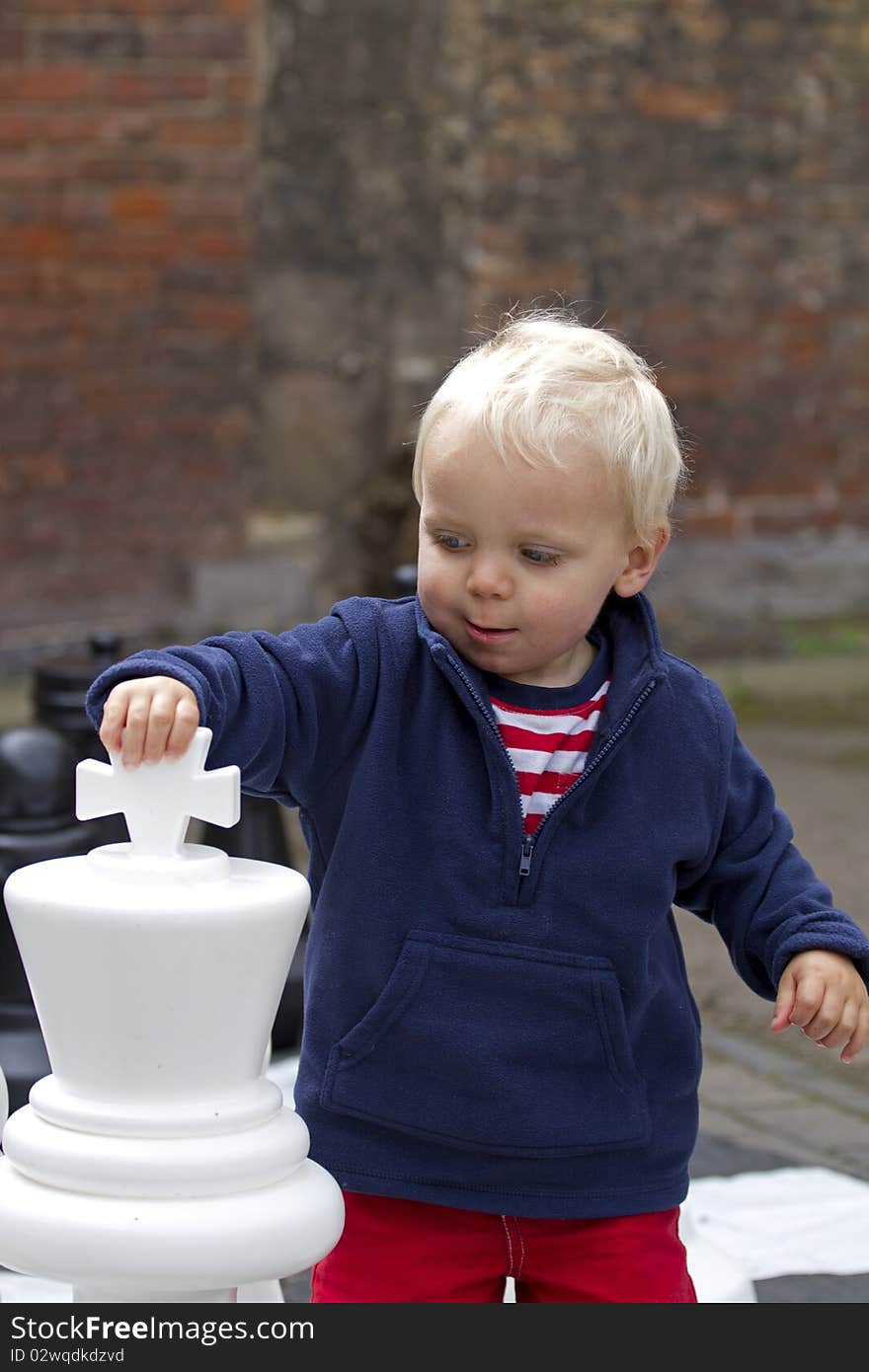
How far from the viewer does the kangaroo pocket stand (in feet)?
5.87

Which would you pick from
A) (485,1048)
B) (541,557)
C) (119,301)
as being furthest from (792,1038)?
(119,301)

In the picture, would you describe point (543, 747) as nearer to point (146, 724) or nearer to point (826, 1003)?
point (826, 1003)

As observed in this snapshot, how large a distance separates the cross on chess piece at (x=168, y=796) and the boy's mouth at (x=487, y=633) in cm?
43

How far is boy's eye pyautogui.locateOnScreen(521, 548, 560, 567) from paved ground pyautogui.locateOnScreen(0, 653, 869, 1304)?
108 cm

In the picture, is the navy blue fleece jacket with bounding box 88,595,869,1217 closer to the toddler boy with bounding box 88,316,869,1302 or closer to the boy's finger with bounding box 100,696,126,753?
the toddler boy with bounding box 88,316,869,1302

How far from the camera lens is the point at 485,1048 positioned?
1.78 m

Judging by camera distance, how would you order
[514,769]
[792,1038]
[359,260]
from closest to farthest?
[514,769]
[792,1038]
[359,260]

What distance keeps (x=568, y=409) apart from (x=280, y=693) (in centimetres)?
38

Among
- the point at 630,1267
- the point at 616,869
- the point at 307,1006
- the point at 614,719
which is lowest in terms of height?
the point at 630,1267

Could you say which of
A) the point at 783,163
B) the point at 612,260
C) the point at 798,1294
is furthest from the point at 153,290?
the point at 798,1294

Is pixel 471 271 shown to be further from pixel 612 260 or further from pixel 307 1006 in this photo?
pixel 307 1006

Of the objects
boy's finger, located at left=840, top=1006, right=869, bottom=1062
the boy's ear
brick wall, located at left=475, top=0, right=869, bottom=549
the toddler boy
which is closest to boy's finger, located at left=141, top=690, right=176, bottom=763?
the toddler boy

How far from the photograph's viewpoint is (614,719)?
1869 mm

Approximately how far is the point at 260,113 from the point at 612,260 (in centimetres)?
132
